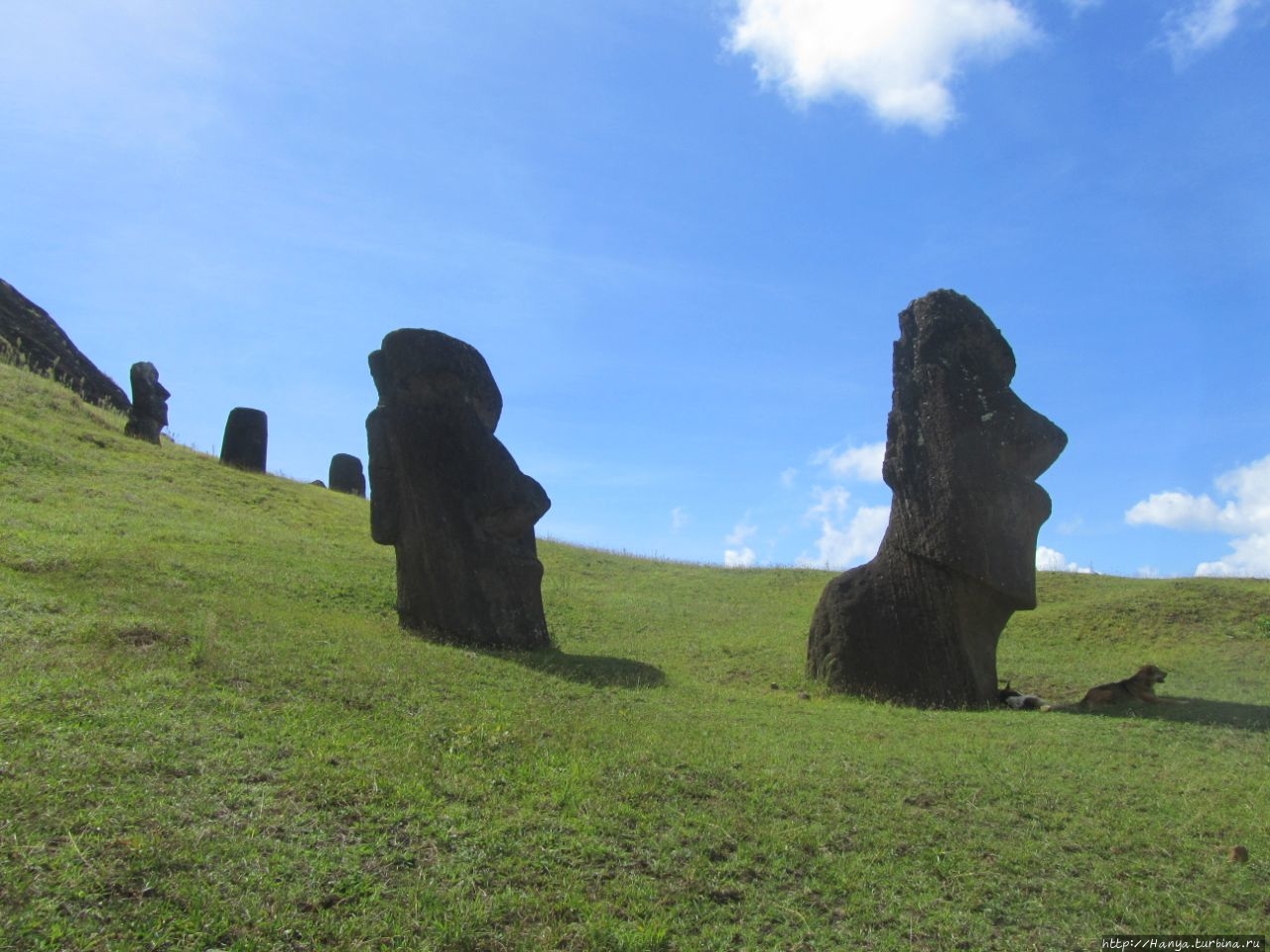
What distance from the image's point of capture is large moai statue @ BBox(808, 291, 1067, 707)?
1308cm

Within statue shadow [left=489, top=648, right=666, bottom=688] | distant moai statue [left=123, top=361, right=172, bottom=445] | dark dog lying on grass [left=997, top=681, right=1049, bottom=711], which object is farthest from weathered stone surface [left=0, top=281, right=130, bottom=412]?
dark dog lying on grass [left=997, top=681, right=1049, bottom=711]

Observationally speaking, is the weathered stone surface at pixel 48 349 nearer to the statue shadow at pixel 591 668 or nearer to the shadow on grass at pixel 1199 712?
the statue shadow at pixel 591 668

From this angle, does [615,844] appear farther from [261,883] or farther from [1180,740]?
[1180,740]

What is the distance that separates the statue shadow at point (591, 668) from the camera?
12391 millimetres

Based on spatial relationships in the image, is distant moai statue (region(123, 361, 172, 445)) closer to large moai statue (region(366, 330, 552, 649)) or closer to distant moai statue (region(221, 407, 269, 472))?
distant moai statue (region(221, 407, 269, 472))

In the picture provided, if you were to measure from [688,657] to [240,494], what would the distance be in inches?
591

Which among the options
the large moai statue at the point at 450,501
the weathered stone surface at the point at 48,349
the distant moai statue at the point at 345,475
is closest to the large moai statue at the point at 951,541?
the large moai statue at the point at 450,501

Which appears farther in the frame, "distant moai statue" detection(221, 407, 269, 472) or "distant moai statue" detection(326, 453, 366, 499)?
"distant moai statue" detection(326, 453, 366, 499)

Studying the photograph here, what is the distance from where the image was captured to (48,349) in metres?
39.4

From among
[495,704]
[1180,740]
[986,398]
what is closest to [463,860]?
[495,704]

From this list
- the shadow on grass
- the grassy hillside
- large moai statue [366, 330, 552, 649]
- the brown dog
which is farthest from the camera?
large moai statue [366, 330, 552, 649]

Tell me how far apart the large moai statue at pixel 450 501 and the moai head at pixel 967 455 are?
5.30 m

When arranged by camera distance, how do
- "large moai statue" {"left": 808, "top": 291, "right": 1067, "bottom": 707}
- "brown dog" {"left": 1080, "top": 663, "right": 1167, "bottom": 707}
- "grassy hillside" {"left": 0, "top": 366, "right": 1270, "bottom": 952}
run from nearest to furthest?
"grassy hillside" {"left": 0, "top": 366, "right": 1270, "bottom": 952} < "brown dog" {"left": 1080, "top": 663, "right": 1167, "bottom": 707} < "large moai statue" {"left": 808, "top": 291, "right": 1067, "bottom": 707}

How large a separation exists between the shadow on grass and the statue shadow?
Result: 5162 millimetres
